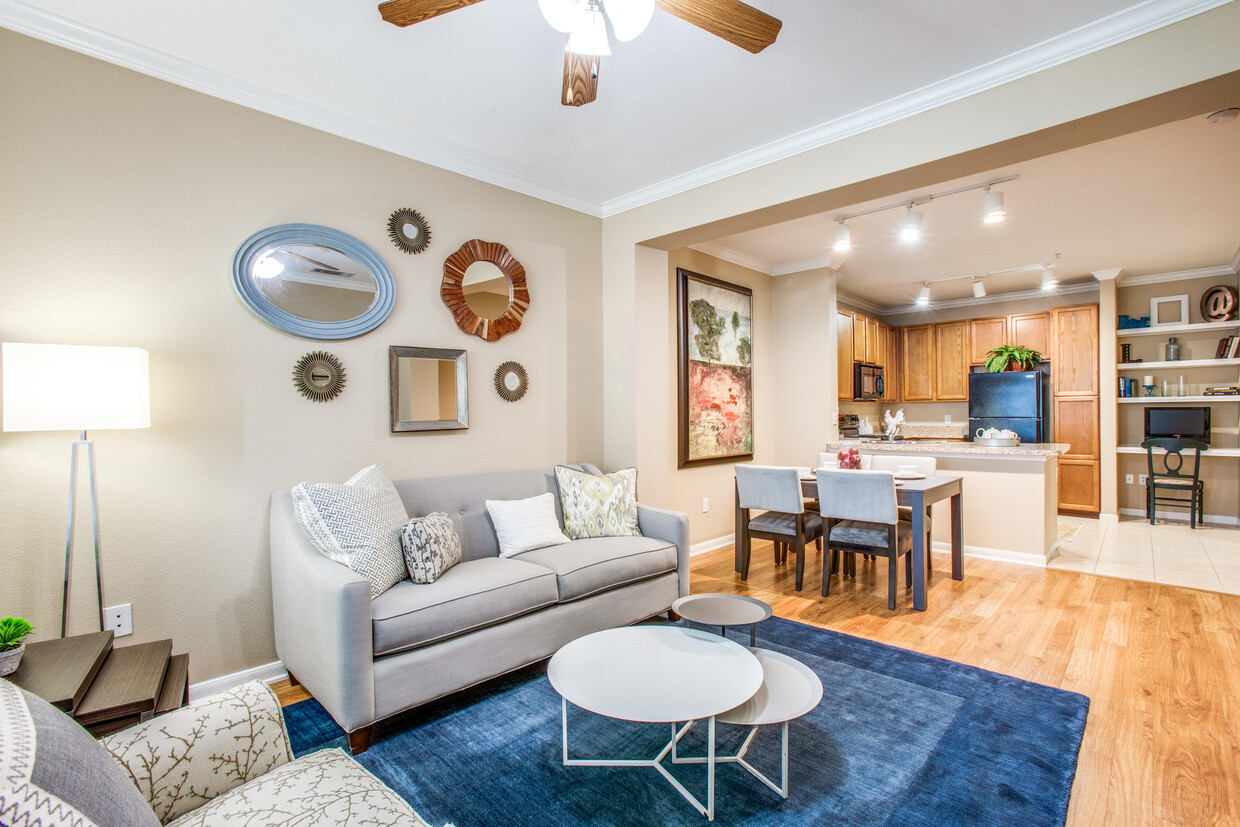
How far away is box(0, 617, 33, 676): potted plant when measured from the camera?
154 cm

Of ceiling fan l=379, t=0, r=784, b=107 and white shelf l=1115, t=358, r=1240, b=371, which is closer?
ceiling fan l=379, t=0, r=784, b=107

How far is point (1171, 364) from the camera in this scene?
5.80 m

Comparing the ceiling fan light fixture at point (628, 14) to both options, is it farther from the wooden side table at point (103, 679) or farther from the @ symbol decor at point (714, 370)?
the @ symbol decor at point (714, 370)

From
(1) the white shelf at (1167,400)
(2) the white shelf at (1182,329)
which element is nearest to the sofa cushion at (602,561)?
(1) the white shelf at (1167,400)

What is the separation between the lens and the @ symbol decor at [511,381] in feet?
11.2

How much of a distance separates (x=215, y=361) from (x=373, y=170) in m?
1.21

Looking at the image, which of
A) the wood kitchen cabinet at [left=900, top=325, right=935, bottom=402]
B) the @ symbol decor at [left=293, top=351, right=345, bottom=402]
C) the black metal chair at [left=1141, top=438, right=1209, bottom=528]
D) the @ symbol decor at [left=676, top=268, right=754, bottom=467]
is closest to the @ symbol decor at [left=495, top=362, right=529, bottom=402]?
the @ symbol decor at [left=293, top=351, right=345, bottom=402]

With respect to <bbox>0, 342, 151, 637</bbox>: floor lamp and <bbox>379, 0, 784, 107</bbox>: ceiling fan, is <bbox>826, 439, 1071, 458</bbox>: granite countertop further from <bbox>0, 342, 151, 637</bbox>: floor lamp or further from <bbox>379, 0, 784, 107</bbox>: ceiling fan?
<bbox>0, 342, 151, 637</bbox>: floor lamp

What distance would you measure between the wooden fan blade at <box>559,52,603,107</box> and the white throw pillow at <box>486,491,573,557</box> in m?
1.90

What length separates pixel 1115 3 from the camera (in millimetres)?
2021

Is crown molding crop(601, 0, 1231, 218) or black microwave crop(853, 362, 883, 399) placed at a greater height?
crown molding crop(601, 0, 1231, 218)

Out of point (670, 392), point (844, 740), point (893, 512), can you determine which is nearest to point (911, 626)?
point (893, 512)

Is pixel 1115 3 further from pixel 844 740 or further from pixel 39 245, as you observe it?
pixel 39 245

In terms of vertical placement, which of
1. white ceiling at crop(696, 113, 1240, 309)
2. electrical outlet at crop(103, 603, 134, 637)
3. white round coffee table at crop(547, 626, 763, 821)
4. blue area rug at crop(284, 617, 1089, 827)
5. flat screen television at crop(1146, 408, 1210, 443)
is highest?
white ceiling at crop(696, 113, 1240, 309)
